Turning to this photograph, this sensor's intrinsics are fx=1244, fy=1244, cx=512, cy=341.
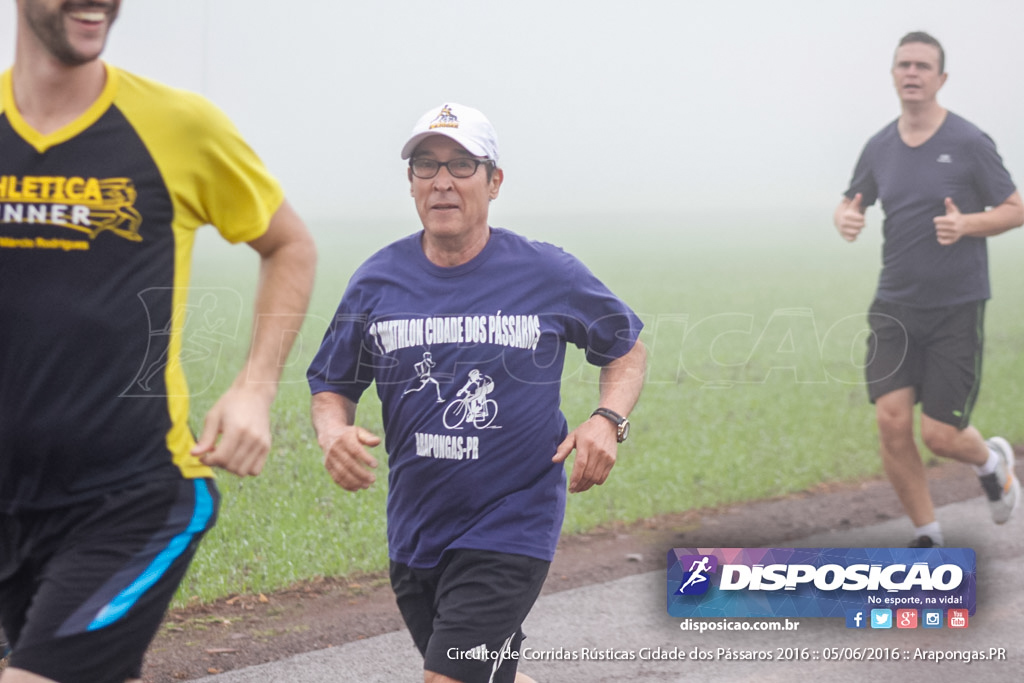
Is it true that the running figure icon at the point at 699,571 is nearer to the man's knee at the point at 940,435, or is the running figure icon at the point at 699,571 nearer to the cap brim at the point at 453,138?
the man's knee at the point at 940,435

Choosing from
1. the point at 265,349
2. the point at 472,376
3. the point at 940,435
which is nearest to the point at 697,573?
the point at 940,435

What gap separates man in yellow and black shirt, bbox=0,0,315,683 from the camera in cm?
252

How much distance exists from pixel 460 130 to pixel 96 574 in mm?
1781

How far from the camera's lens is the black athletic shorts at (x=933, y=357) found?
6.29 meters

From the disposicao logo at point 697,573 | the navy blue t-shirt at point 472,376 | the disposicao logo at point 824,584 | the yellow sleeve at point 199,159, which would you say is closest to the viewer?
the yellow sleeve at point 199,159

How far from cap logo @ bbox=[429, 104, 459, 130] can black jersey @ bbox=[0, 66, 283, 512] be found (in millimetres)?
1171

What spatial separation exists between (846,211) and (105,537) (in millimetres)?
5027

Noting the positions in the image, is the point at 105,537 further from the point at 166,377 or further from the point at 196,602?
the point at 196,602

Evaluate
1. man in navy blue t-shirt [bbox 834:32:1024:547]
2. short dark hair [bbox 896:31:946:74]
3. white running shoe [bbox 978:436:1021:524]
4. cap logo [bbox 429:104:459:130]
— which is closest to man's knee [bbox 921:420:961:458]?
man in navy blue t-shirt [bbox 834:32:1024:547]

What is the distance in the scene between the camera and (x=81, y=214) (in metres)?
2.52

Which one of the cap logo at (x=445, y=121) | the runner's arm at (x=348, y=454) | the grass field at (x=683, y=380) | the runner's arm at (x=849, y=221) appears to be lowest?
the grass field at (x=683, y=380)

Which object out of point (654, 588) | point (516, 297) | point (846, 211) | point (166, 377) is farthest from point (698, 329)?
point (166, 377)

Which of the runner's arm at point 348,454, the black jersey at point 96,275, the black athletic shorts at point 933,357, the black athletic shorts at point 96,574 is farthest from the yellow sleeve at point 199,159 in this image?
the black athletic shorts at point 933,357

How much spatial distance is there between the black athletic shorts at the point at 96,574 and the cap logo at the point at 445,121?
1.48m
